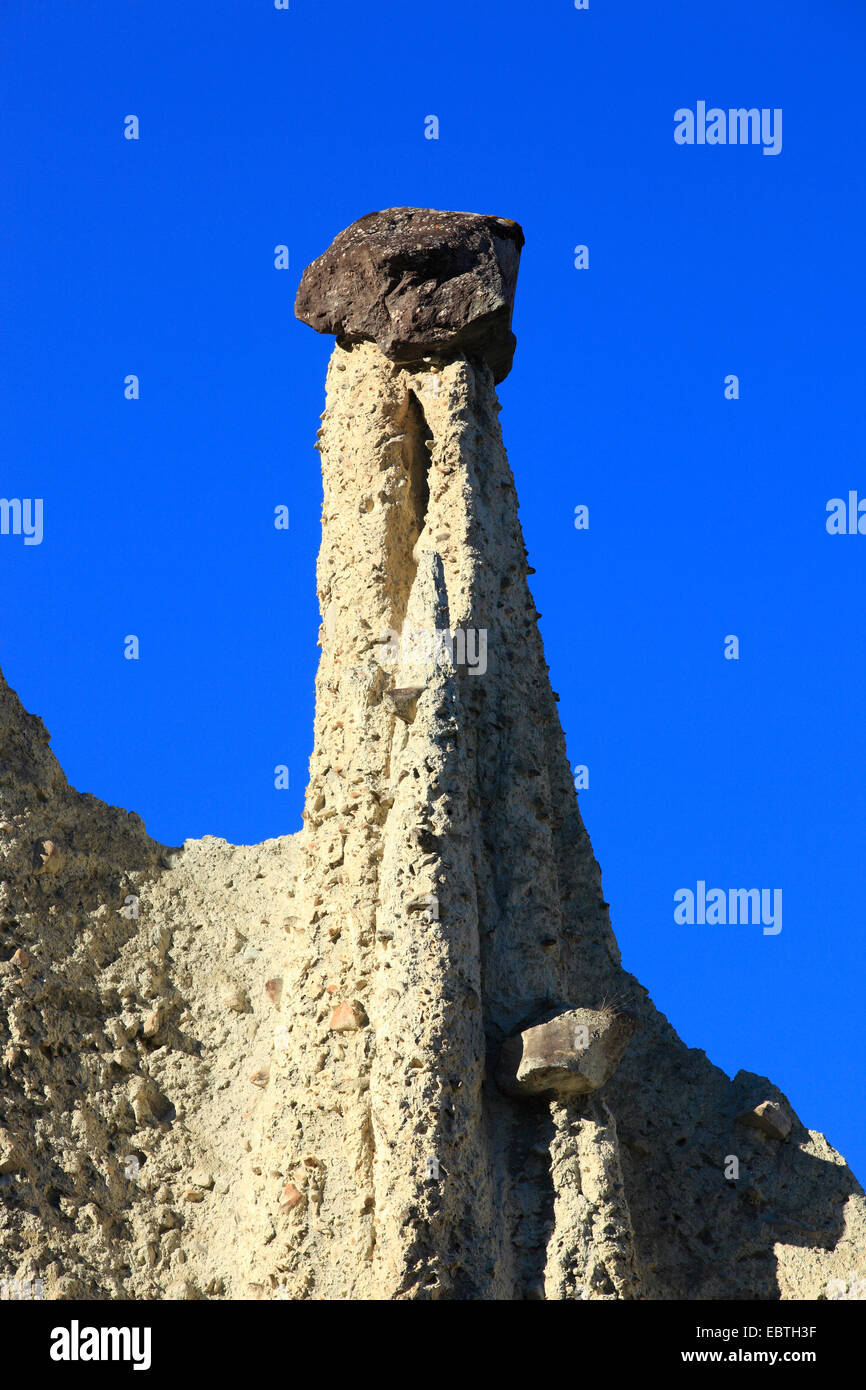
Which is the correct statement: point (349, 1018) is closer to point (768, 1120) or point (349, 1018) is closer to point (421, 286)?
point (768, 1120)

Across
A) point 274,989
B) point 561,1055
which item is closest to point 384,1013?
point 561,1055

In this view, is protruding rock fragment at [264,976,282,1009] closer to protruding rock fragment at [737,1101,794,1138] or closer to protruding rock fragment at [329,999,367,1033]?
protruding rock fragment at [329,999,367,1033]

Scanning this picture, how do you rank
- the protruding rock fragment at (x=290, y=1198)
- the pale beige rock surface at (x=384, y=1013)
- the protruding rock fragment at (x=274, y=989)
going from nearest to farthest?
the pale beige rock surface at (x=384, y=1013) < the protruding rock fragment at (x=290, y=1198) < the protruding rock fragment at (x=274, y=989)

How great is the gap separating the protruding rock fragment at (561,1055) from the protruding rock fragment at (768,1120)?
1.72 metres

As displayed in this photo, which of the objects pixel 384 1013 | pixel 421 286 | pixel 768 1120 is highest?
pixel 421 286

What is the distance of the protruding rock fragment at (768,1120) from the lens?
36.3 ft

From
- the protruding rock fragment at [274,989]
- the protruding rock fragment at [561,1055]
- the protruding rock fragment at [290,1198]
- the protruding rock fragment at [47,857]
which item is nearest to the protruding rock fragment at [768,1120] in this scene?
the protruding rock fragment at [561,1055]

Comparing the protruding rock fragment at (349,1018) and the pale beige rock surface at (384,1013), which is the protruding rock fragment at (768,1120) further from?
the protruding rock fragment at (349,1018)

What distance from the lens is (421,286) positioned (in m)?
12.0

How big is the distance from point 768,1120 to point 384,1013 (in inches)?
112

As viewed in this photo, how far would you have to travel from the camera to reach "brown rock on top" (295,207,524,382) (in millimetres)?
11844

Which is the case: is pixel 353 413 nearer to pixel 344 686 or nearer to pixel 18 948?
pixel 344 686

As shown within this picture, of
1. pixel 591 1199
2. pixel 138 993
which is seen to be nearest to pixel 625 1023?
pixel 591 1199
